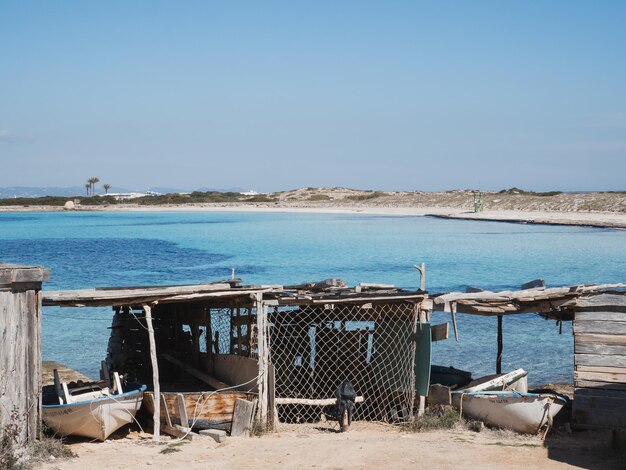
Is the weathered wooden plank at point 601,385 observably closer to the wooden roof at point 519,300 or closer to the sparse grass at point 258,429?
the wooden roof at point 519,300

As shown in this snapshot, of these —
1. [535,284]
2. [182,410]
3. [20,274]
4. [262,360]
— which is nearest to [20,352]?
[20,274]

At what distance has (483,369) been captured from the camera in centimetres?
2020

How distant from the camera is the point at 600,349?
1322cm

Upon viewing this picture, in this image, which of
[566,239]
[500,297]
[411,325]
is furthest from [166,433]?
[566,239]

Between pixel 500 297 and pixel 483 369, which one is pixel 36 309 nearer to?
pixel 500 297

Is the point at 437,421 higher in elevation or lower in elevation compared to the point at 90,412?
lower

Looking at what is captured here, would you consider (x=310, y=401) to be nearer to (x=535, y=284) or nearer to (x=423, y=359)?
(x=423, y=359)

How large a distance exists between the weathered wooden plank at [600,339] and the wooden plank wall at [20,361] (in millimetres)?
8117

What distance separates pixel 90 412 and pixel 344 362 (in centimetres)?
457

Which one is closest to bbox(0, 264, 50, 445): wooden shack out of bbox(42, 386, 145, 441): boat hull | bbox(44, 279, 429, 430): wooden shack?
bbox(44, 279, 429, 430): wooden shack

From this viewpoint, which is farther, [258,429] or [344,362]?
[344,362]

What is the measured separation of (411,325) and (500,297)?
1.50 meters

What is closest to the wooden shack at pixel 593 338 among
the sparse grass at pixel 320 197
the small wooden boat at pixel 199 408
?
the small wooden boat at pixel 199 408

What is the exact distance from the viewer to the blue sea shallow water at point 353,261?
2334 centimetres
